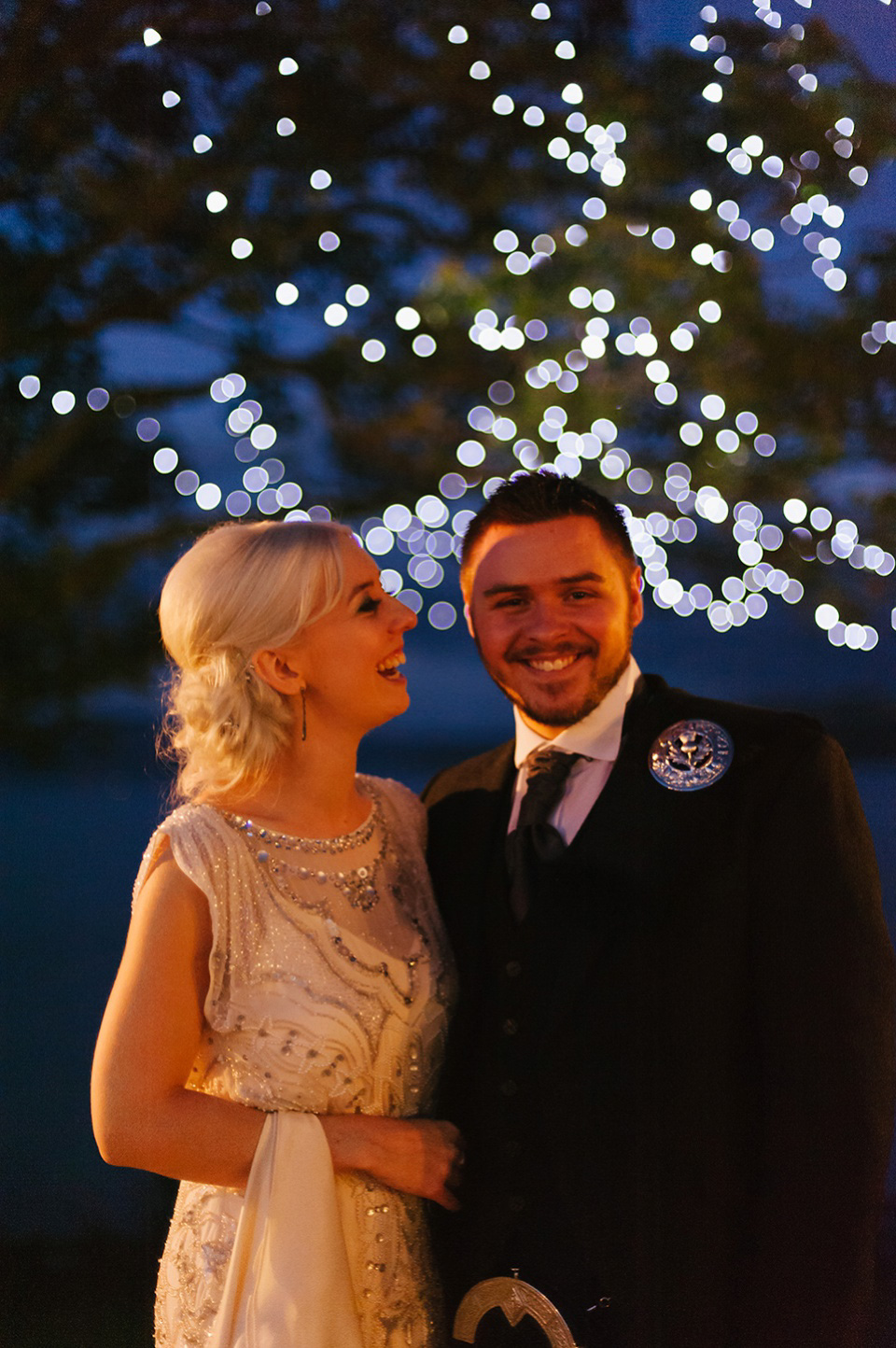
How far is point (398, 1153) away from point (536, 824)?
0.51m

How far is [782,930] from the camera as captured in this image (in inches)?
66.3

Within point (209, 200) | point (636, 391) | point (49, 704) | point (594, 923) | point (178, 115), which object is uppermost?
point (178, 115)

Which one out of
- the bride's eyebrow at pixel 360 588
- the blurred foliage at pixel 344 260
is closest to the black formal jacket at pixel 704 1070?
the bride's eyebrow at pixel 360 588

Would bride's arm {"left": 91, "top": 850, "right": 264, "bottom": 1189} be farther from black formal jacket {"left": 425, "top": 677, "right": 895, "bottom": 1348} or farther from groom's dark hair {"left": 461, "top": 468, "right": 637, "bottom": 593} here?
groom's dark hair {"left": 461, "top": 468, "right": 637, "bottom": 593}

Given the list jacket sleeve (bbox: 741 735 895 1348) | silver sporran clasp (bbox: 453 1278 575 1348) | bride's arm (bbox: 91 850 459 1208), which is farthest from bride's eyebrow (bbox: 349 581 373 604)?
silver sporran clasp (bbox: 453 1278 575 1348)

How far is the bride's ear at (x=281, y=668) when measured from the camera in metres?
1.99

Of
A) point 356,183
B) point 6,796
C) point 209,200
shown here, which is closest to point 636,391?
point 356,183

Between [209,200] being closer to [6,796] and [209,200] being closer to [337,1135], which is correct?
[6,796]

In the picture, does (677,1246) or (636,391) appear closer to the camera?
(677,1246)

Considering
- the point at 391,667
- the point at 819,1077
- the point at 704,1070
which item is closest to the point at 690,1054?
the point at 704,1070

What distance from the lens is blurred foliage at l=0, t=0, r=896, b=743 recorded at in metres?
3.00

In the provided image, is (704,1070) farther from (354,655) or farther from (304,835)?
(354,655)

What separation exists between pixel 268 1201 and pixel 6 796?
1798 millimetres

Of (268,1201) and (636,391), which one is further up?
(636,391)
